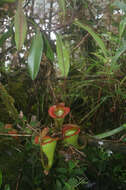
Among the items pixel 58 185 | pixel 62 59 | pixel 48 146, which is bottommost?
pixel 58 185

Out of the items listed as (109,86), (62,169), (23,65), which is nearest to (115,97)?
(109,86)

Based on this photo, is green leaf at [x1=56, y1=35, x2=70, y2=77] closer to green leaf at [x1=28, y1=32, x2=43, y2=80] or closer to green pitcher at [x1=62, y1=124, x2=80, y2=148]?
green leaf at [x1=28, y1=32, x2=43, y2=80]

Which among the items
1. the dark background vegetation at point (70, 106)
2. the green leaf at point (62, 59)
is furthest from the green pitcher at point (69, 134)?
the green leaf at point (62, 59)

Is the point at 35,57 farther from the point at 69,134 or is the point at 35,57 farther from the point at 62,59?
the point at 69,134

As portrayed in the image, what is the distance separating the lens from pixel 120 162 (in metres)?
0.81

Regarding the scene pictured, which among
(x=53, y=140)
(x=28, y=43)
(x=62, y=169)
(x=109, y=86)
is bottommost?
(x=62, y=169)

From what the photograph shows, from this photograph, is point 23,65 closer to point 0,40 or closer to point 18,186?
point 0,40

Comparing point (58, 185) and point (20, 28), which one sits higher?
point (20, 28)

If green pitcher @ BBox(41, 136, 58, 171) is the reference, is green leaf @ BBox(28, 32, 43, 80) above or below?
above

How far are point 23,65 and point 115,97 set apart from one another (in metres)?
0.49

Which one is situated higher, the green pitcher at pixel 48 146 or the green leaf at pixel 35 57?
the green leaf at pixel 35 57

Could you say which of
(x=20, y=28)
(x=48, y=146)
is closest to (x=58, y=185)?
(x=48, y=146)

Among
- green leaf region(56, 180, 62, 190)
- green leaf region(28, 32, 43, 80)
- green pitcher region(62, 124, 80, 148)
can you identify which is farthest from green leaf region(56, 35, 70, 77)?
green leaf region(56, 180, 62, 190)

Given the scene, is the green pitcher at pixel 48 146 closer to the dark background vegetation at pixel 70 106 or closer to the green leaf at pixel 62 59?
the dark background vegetation at pixel 70 106
